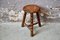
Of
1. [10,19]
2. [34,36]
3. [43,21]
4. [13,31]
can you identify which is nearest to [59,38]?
[34,36]

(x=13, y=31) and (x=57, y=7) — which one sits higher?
(x=57, y=7)

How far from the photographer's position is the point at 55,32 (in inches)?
95.2

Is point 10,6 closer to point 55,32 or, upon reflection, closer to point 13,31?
point 13,31

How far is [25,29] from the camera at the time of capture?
99.7 inches

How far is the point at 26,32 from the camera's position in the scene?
2.43m

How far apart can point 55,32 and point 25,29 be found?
1.91ft

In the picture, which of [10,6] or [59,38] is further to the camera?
[10,6]

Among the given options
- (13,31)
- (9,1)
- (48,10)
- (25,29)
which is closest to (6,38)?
(13,31)

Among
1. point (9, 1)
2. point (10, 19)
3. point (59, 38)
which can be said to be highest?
point (9, 1)

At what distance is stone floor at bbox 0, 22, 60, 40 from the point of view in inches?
88.8

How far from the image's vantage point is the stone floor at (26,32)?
2256 millimetres

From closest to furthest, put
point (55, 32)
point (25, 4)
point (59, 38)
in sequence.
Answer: point (59, 38)
point (55, 32)
point (25, 4)

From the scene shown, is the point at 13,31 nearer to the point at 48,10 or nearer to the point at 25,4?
the point at 25,4

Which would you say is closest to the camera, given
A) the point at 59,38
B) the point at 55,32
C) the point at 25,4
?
the point at 59,38
